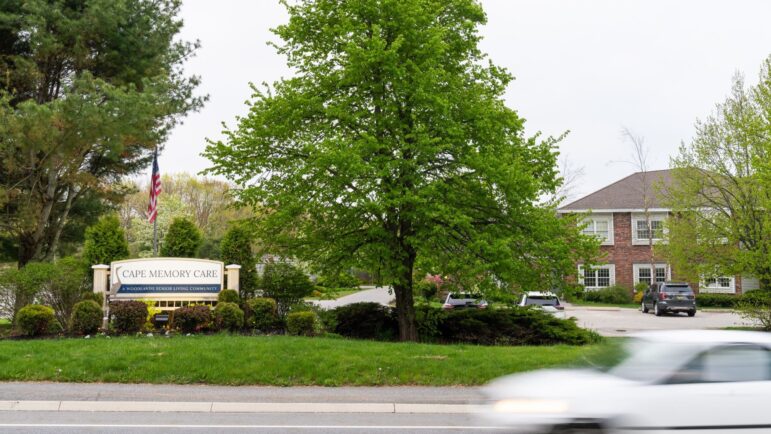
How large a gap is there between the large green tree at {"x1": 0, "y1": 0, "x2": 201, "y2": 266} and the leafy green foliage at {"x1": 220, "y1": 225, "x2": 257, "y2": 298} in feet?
15.0

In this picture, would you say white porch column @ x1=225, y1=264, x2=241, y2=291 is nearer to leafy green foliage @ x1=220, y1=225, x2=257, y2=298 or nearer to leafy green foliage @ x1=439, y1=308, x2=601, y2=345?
leafy green foliage @ x1=220, y1=225, x2=257, y2=298


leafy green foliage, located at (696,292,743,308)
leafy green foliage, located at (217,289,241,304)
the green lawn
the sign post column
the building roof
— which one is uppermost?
the building roof

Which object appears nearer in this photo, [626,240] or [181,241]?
[181,241]

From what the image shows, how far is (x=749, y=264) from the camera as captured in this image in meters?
23.9

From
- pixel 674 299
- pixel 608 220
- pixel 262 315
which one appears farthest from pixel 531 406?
pixel 608 220

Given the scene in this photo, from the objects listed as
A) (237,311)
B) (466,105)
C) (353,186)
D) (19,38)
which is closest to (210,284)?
(237,311)

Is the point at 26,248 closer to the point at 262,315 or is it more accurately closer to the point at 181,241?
the point at 181,241

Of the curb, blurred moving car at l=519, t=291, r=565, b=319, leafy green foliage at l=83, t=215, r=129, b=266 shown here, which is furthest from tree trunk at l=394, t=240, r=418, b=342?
leafy green foliage at l=83, t=215, r=129, b=266

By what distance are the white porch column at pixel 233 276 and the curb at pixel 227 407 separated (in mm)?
7600

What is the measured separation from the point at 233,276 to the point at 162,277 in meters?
1.88

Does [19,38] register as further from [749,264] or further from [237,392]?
[749,264]

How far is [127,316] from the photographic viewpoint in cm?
1606

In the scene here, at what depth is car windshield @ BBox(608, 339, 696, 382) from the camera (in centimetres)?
633

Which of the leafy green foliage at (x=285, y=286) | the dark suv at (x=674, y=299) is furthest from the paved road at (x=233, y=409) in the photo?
the dark suv at (x=674, y=299)
